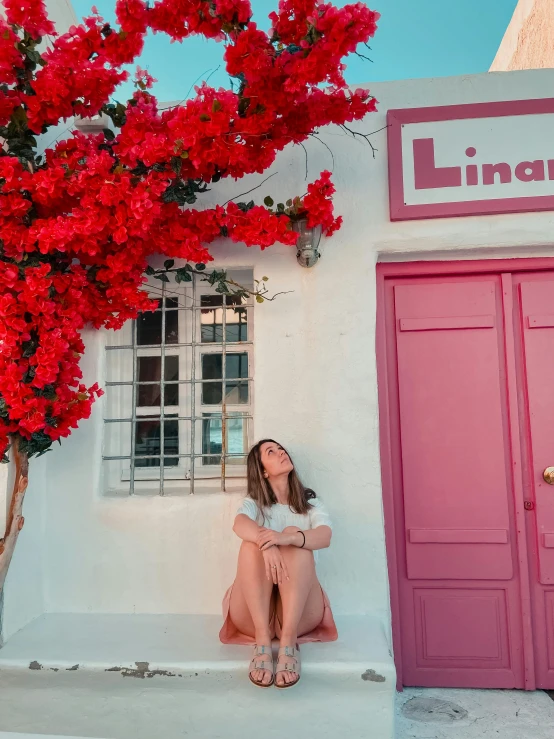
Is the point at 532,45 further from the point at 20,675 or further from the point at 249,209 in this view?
the point at 20,675

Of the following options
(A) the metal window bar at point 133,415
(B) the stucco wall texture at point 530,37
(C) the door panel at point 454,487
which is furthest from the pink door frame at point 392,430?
(B) the stucco wall texture at point 530,37

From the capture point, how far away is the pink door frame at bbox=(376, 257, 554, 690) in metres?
3.13

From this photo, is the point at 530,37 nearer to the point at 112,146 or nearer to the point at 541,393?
the point at 541,393

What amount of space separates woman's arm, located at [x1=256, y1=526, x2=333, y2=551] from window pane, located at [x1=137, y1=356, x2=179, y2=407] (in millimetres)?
1291

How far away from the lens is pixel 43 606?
3232 millimetres

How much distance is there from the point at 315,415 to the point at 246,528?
79 cm

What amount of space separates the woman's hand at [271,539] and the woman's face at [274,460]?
36cm

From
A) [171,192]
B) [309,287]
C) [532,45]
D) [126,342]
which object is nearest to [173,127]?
[171,192]

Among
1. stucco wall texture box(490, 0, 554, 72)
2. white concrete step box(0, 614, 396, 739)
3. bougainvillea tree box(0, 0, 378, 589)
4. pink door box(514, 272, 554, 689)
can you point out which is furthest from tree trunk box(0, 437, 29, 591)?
stucco wall texture box(490, 0, 554, 72)

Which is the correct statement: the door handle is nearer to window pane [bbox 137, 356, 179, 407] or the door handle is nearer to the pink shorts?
the pink shorts

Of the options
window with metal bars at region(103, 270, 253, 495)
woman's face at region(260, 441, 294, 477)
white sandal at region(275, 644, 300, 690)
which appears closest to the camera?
white sandal at region(275, 644, 300, 690)

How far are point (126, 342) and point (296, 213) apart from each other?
1.33 metres

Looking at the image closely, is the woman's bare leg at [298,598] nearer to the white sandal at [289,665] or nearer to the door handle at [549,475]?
the white sandal at [289,665]

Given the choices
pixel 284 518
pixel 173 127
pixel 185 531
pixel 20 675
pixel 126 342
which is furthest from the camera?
pixel 126 342
